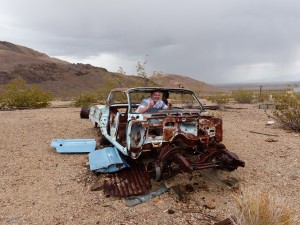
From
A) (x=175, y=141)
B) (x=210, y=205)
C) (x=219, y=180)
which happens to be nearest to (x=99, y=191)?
(x=175, y=141)

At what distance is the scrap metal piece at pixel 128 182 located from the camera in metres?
4.86

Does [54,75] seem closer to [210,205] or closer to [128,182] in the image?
[128,182]

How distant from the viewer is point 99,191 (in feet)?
16.5

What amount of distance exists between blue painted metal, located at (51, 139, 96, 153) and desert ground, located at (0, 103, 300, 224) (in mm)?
156

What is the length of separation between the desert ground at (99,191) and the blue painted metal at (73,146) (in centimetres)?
16

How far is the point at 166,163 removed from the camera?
16.6ft

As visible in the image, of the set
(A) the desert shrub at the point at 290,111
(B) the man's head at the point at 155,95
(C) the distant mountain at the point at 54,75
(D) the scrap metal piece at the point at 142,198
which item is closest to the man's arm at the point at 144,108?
(B) the man's head at the point at 155,95

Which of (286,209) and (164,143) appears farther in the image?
(164,143)

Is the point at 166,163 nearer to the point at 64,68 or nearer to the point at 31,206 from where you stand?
the point at 31,206

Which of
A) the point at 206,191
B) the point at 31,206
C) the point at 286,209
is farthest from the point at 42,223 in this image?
the point at 286,209

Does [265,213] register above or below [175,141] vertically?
below

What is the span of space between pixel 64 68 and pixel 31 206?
61924 mm

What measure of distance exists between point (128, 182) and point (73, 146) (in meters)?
2.36

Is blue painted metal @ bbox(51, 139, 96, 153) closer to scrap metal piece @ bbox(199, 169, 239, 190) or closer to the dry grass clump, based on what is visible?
scrap metal piece @ bbox(199, 169, 239, 190)
